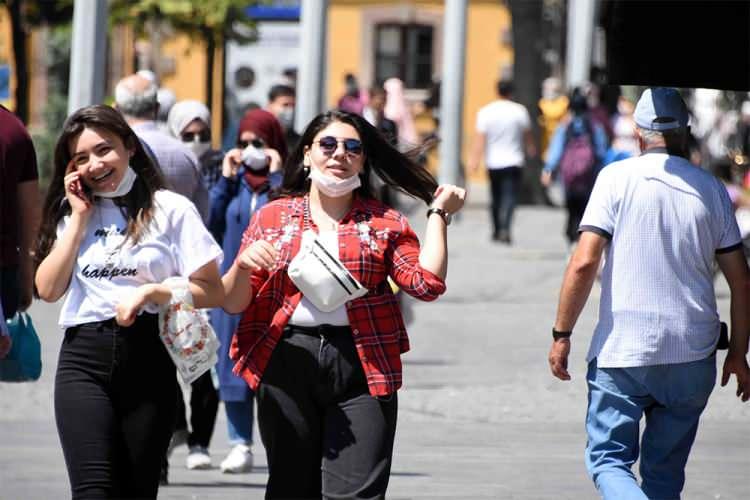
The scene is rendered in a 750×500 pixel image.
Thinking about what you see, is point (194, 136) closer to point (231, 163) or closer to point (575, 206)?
point (231, 163)

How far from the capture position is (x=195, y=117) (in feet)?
32.6

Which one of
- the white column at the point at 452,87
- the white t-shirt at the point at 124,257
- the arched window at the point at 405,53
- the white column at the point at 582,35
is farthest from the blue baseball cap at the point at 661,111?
the arched window at the point at 405,53

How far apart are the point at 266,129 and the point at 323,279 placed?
11.4ft

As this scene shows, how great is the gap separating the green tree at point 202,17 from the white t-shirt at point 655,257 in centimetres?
1899

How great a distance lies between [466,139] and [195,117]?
31.9 metres

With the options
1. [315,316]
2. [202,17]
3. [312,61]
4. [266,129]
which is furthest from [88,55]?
[202,17]

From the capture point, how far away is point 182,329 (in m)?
6.39

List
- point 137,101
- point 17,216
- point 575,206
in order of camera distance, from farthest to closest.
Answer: point 575,206
point 137,101
point 17,216

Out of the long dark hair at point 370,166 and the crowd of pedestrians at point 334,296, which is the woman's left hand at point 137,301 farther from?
Result: the long dark hair at point 370,166

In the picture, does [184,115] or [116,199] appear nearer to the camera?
[116,199]

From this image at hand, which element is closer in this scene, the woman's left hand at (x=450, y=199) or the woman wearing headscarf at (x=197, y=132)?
the woman's left hand at (x=450, y=199)

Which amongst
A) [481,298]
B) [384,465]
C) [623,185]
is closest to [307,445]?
[384,465]

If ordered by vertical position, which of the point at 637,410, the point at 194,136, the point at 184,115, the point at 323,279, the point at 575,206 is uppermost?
the point at 184,115

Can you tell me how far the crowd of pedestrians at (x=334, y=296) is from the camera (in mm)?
6363
